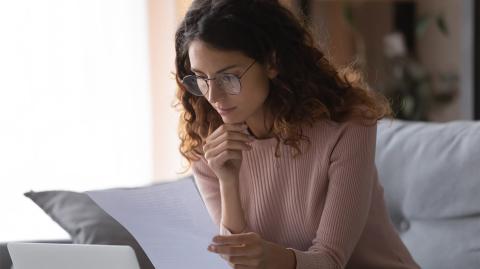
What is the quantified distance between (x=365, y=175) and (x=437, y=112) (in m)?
3.22

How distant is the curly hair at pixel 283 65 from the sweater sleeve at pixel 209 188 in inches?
3.3

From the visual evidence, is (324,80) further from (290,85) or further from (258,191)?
(258,191)

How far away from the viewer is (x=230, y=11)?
141 centimetres

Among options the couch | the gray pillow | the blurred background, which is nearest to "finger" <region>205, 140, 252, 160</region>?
the gray pillow

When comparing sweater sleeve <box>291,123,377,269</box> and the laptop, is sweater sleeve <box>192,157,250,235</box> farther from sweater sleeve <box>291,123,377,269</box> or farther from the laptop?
the laptop

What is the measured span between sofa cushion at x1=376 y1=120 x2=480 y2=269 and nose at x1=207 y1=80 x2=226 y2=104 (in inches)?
26.0

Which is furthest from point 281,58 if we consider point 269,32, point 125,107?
point 125,107

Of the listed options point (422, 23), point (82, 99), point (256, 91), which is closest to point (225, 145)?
point (256, 91)

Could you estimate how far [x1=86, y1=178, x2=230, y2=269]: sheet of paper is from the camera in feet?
4.63

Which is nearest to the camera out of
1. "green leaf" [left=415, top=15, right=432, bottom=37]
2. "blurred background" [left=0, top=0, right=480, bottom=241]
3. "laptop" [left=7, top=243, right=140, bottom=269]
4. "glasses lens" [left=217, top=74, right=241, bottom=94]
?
"laptop" [left=7, top=243, right=140, bottom=269]

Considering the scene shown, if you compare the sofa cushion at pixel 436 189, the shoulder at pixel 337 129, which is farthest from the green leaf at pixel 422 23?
the shoulder at pixel 337 129

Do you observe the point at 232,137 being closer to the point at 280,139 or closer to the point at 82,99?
the point at 280,139

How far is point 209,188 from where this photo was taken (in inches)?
64.1

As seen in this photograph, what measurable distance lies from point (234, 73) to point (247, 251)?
12.8 inches
